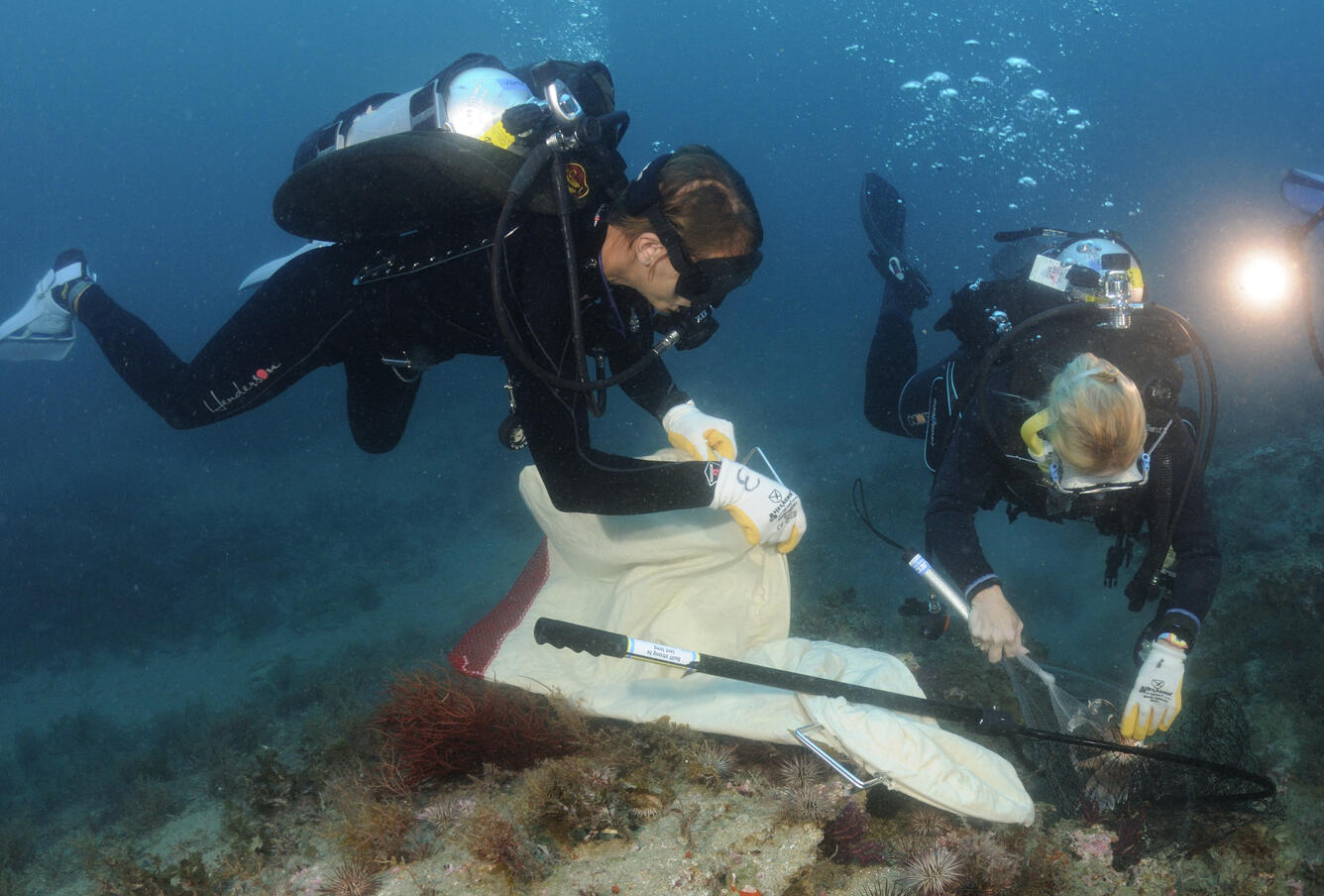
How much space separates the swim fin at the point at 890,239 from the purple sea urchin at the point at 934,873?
20.7ft

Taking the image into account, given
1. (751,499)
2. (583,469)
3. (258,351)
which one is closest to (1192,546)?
(751,499)

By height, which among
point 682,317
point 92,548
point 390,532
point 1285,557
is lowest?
point 92,548

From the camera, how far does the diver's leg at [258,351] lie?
12.1 feet

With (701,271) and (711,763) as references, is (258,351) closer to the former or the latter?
(701,271)

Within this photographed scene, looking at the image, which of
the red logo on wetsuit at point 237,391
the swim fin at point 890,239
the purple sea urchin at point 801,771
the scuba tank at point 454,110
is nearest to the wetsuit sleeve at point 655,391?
the scuba tank at point 454,110

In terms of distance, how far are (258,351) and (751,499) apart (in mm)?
3078

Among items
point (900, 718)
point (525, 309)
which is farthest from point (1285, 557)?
point (525, 309)

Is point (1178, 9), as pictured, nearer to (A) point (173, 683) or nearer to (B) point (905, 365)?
(B) point (905, 365)

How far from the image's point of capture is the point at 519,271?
2.82 m

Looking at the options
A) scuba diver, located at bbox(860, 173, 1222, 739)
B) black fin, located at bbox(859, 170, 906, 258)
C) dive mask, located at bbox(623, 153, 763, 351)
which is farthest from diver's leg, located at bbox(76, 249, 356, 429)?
black fin, located at bbox(859, 170, 906, 258)

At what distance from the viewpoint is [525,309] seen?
2.78 metres

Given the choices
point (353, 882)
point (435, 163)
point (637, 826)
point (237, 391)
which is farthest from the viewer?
point (237, 391)

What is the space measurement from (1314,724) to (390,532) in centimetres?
1351

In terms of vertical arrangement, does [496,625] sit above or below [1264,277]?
below
